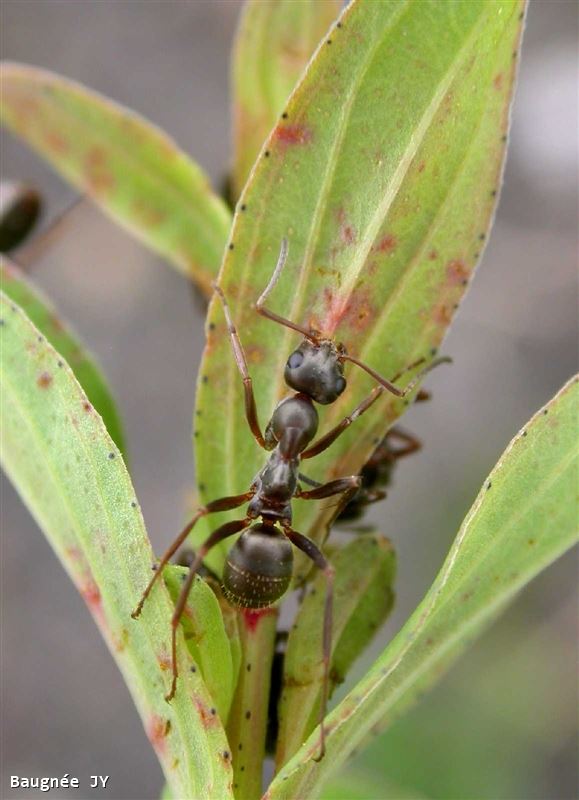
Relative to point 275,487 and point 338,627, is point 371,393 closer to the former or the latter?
point 275,487

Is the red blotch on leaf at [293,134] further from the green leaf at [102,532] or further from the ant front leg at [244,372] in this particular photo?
the green leaf at [102,532]

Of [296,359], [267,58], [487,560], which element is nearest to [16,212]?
[267,58]

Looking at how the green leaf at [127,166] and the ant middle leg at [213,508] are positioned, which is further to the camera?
the green leaf at [127,166]

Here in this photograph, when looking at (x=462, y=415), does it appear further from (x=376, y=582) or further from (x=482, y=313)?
(x=376, y=582)

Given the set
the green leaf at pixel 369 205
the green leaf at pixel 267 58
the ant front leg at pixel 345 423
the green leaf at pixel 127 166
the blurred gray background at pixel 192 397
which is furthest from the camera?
the blurred gray background at pixel 192 397

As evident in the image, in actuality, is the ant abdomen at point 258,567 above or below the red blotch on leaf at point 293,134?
below

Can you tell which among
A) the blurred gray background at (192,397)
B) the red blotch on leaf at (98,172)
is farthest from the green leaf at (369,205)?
the blurred gray background at (192,397)

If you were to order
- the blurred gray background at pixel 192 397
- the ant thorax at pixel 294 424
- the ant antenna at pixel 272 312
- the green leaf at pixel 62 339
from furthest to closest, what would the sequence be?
the blurred gray background at pixel 192 397 < the green leaf at pixel 62 339 < the ant thorax at pixel 294 424 < the ant antenna at pixel 272 312
